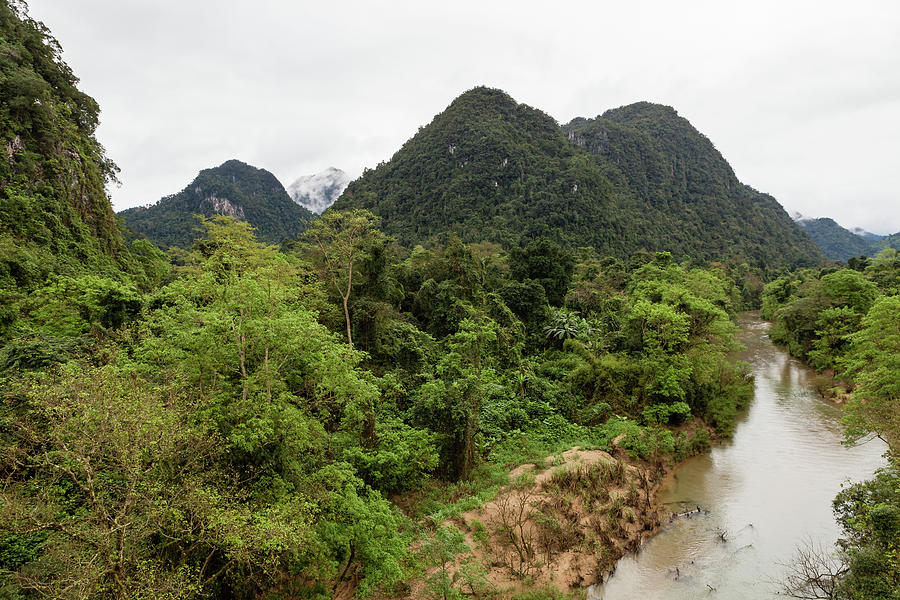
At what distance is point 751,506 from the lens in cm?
1717

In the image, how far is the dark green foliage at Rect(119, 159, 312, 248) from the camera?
3991 inches

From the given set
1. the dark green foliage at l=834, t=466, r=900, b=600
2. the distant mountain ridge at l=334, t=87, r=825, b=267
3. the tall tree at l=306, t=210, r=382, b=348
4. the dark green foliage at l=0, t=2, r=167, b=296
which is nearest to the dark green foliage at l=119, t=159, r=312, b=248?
the distant mountain ridge at l=334, t=87, r=825, b=267

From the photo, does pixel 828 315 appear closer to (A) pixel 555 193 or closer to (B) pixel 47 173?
(B) pixel 47 173

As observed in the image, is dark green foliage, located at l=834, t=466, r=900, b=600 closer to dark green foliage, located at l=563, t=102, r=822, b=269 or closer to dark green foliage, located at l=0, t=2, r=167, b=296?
dark green foliage, located at l=0, t=2, r=167, b=296

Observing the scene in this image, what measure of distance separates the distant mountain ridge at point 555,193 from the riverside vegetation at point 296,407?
62128mm

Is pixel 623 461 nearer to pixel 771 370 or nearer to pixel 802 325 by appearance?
pixel 771 370

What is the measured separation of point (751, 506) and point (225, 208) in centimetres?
13997

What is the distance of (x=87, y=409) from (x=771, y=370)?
147ft

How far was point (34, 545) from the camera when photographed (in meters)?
8.16

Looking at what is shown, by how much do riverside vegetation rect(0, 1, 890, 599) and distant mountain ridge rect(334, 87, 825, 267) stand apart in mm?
62128

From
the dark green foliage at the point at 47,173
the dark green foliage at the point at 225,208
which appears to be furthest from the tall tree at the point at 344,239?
the dark green foliage at the point at 225,208

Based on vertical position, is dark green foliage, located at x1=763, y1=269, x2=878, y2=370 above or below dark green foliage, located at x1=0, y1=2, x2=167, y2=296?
below

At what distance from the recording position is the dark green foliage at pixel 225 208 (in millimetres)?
101375

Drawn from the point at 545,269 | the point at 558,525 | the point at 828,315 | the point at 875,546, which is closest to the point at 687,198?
the point at 828,315
